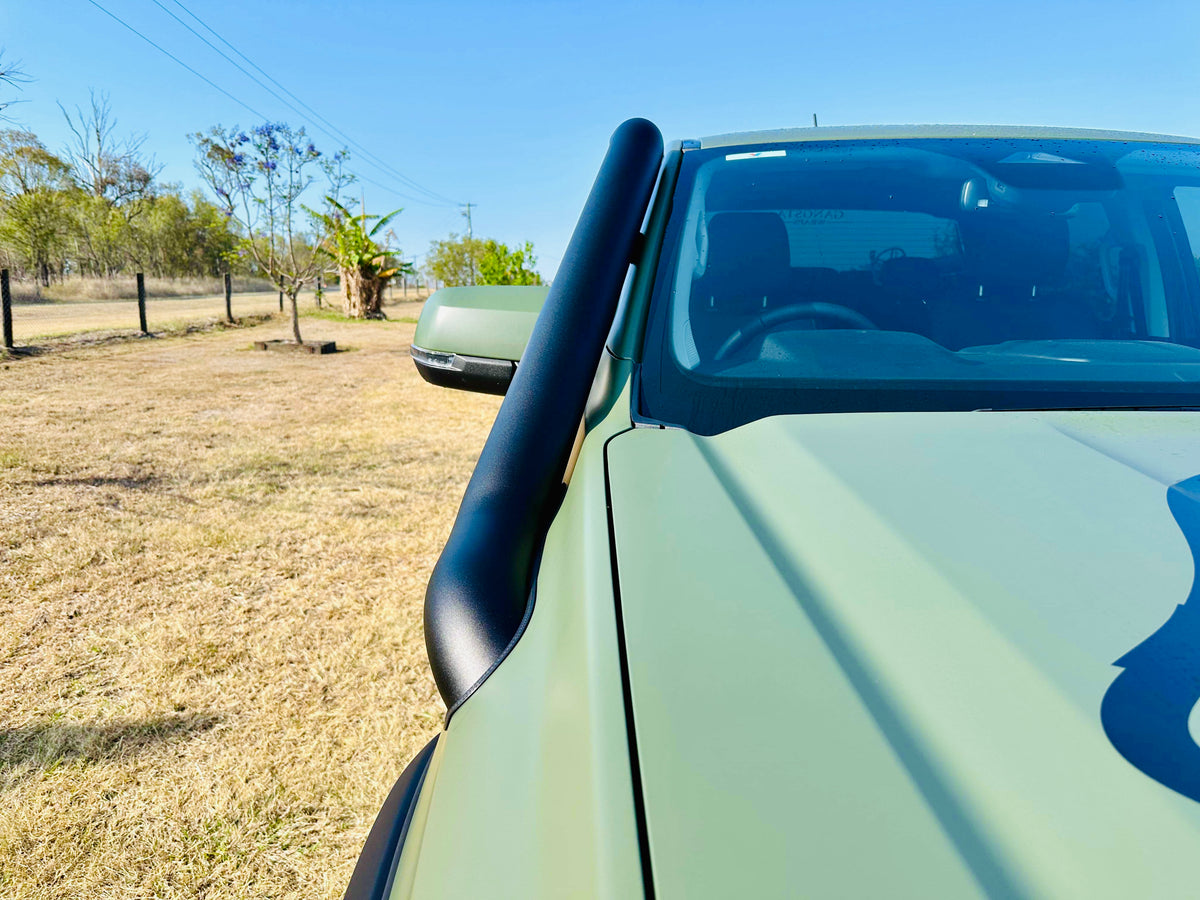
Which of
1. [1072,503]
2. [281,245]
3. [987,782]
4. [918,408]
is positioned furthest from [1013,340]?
[281,245]

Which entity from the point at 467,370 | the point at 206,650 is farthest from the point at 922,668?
the point at 206,650

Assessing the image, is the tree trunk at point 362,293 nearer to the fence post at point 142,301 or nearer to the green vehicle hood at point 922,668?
the fence post at point 142,301

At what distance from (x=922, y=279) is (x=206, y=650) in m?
2.77

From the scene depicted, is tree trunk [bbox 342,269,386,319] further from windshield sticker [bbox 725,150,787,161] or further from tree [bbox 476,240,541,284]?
windshield sticker [bbox 725,150,787,161]

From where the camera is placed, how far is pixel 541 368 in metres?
1.01

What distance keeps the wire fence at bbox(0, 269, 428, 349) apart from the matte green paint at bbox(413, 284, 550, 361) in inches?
422

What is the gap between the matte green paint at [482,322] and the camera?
1.50 m

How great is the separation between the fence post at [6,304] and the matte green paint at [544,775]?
11.5 meters

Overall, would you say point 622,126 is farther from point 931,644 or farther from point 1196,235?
point 1196,235

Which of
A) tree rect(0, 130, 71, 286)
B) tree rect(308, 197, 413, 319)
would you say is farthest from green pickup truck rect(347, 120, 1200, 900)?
tree rect(0, 130, 71, 286)

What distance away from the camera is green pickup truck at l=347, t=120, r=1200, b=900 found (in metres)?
0.46

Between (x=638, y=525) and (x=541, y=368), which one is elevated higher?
(x=541, y=368)

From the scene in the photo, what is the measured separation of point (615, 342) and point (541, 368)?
0.27 metres

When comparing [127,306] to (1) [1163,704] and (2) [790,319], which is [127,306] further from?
(1) [1163,704]
